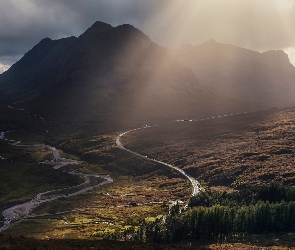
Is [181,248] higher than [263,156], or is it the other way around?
[263,156]

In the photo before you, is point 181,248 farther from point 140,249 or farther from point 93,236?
point 93,236

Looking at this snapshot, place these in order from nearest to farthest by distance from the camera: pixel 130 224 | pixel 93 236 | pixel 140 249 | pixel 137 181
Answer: pixel 140 249 < pixel 93 236 < pixel 130 224 < pixel 137 181

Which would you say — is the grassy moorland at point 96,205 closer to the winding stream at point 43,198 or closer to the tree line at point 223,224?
the winding stream at point 43,198

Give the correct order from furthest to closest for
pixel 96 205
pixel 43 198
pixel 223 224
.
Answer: pixel 43 198, pixel 96 205, pixel 223 224

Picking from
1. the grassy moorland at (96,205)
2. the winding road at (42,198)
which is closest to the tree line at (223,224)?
the grassy moorland at (96,205)

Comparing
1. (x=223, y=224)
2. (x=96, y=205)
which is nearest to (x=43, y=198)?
(x=96, y=205)

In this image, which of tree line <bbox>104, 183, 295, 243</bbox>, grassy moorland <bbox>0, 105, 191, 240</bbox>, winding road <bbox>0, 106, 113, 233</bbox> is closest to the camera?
tree line <bbox>104, 183, 295, 243</bbox>

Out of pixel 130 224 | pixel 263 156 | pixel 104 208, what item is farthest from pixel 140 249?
pixel 263 156

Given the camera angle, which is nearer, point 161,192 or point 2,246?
point 2,246

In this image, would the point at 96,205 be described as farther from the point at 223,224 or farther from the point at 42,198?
the point at 223,224

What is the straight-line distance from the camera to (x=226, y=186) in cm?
16762

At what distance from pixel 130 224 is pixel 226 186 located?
61.8m

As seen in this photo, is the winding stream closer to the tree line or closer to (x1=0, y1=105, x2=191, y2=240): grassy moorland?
(x1=0, y1=105, x2=191, y2=240): grassy moorland

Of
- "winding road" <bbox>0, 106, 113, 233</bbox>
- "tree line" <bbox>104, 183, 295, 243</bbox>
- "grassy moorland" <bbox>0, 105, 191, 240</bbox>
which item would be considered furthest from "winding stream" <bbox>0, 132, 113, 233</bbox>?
"tree line" <bbox>104, 183, 295, 243</bbox>
